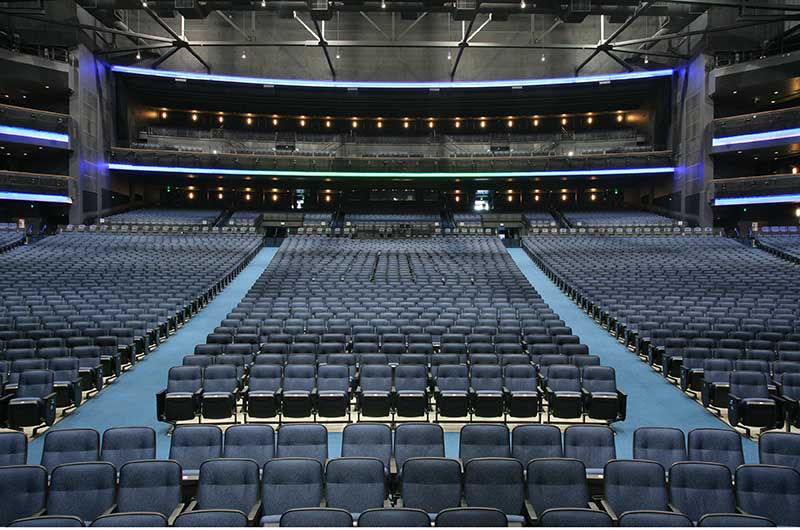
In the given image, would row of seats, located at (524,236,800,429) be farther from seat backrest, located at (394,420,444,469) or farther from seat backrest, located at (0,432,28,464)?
seat backrest, located at (0,432,28,464)

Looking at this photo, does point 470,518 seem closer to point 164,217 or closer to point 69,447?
point 69,447

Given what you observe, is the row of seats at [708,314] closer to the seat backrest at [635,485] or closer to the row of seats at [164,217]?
the seat backrest at [635,485]

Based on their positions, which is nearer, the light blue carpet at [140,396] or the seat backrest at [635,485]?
the seat backrest at [635,485]

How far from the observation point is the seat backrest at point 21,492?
450 centimetres

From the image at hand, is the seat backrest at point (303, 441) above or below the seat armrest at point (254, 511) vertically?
above

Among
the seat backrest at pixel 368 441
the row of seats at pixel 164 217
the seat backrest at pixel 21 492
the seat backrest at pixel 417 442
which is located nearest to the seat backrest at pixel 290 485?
the seat backrest at pixel 368 441

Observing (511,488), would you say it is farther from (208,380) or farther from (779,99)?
(779,99)

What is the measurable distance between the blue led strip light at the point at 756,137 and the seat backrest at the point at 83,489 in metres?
33.3

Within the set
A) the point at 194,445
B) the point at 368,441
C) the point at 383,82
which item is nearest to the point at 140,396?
the point at 194,445

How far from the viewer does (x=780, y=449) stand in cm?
545

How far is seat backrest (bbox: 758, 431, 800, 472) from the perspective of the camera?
17.7 ft

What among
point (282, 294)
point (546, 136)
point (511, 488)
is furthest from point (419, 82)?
point (511, 488)

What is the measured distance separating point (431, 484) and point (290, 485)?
52.9 inches

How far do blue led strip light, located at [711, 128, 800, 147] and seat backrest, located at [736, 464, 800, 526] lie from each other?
29.7 metres
